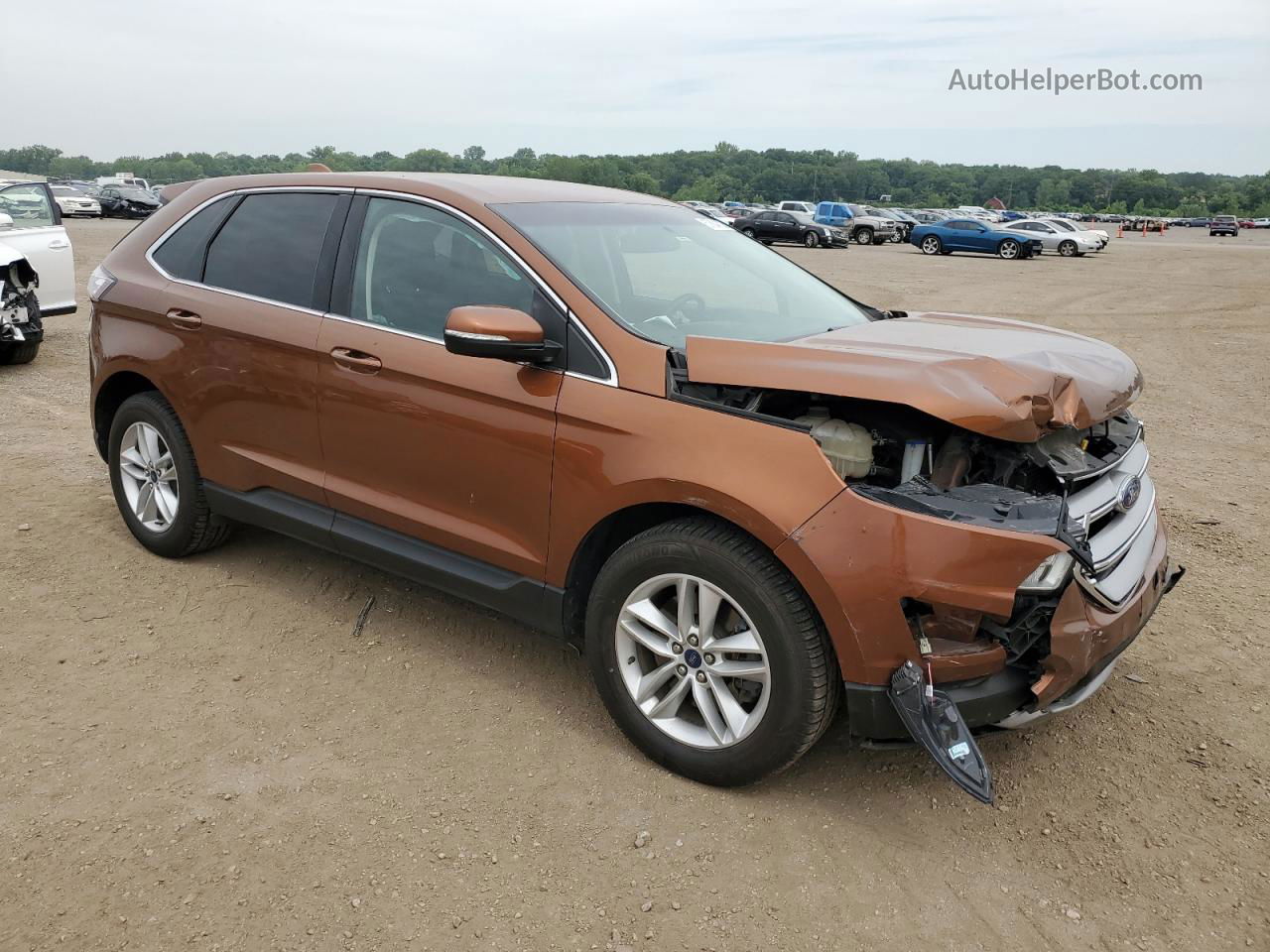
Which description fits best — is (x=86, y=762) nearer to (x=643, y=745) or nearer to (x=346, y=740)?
(x=346, y=740)

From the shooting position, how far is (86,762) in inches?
124

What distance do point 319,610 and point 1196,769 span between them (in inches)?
133

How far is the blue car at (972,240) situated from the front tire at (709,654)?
32.7 m

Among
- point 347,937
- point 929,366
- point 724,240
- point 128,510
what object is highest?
point 724,240

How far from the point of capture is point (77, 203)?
136ft

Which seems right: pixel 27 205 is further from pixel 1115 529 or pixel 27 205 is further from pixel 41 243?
pixel 1115 529

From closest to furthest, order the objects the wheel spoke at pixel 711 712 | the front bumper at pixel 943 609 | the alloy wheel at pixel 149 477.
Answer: the front bumper at pixel 943 609, the wheel spoke at pixel 711 712, the alloy wheel at pixel 149 477

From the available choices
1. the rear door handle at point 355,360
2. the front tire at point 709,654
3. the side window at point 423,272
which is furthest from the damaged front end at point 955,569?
the rear door handle at point 355,360

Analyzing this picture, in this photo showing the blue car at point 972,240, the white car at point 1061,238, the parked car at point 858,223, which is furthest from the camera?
the parked car at point 858,223

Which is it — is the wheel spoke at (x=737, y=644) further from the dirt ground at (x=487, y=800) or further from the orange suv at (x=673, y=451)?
the dirt ground at (x=487, y=800)

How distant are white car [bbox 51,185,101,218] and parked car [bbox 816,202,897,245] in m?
30.0

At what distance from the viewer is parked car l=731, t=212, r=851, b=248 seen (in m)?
33.8

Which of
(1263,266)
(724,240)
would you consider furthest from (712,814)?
(1263,266)

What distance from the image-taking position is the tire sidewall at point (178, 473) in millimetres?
4414
